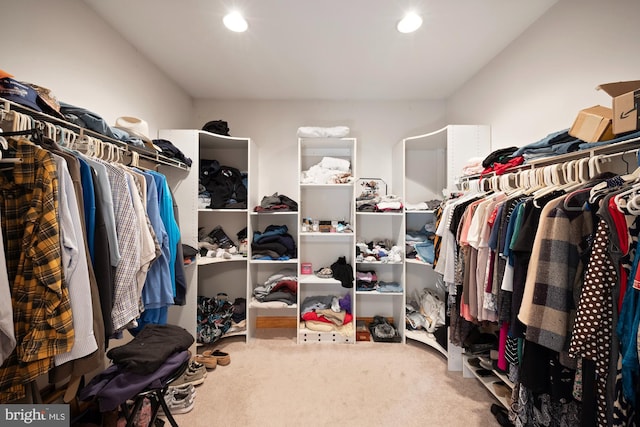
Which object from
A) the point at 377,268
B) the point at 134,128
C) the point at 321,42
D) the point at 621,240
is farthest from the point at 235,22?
the point at 377,268

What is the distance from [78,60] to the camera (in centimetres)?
147

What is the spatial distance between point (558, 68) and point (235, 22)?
2012mm

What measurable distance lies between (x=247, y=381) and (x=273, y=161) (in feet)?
6.67

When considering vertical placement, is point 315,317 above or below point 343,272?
below

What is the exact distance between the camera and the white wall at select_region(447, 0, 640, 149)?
3.92ft

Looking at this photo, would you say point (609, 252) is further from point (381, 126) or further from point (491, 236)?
point (381, 126)

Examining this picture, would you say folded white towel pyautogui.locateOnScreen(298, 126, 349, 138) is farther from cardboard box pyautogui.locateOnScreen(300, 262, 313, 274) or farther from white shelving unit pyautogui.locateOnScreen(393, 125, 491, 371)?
cardboard box pyautogui.locateOnScreen(300, 262, 313, 274)

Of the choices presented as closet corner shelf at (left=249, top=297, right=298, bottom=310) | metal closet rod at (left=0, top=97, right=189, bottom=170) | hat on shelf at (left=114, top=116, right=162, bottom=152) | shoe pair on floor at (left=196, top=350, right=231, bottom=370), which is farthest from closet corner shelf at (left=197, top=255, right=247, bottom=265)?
hat on shelf at (left=114, top=116, right=162, bottom=152)

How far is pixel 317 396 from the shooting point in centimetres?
168

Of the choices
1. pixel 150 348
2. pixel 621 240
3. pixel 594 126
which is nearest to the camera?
pixel 621 240

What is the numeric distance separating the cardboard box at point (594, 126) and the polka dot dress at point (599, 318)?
0.48m

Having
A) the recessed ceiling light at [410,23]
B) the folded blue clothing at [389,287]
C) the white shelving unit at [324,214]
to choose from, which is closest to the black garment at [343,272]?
the white shelving unit at [324,214]

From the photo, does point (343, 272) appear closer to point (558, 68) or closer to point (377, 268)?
point (377, 268)

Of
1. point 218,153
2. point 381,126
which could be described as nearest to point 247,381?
point 218,153
